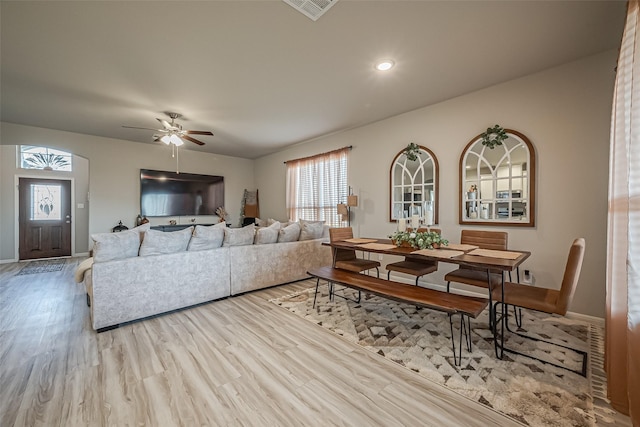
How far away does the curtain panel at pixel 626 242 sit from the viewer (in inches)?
48.9

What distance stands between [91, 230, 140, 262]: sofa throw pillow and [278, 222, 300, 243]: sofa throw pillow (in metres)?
1.84

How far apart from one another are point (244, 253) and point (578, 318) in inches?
160

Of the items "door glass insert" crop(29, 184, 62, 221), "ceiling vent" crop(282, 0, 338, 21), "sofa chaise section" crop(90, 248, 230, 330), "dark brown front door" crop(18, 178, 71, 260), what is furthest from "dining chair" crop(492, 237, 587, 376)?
"door glass insert" crop(29, 184, 62, 221)

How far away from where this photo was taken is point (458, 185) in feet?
12.2

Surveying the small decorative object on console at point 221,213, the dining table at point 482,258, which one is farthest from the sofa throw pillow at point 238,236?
the small decorative object on console at point 221,213

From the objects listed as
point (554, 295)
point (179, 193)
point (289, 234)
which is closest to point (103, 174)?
point (179, 193)

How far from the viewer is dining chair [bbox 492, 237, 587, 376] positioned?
1839mm

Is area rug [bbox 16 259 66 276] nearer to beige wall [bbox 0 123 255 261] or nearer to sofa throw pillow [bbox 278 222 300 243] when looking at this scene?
beige wall [bbox 0 123 255 261]

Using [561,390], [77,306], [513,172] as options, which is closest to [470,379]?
[561,390]

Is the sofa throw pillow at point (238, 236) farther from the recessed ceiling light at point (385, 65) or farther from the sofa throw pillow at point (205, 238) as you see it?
the recessed ceiling light at point (385, 65)

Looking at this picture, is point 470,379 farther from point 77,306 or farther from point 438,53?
point 77,306

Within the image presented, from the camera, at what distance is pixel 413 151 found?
417cm

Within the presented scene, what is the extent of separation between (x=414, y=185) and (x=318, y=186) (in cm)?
233

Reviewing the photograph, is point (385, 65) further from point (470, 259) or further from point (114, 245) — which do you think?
point (114, 245)
